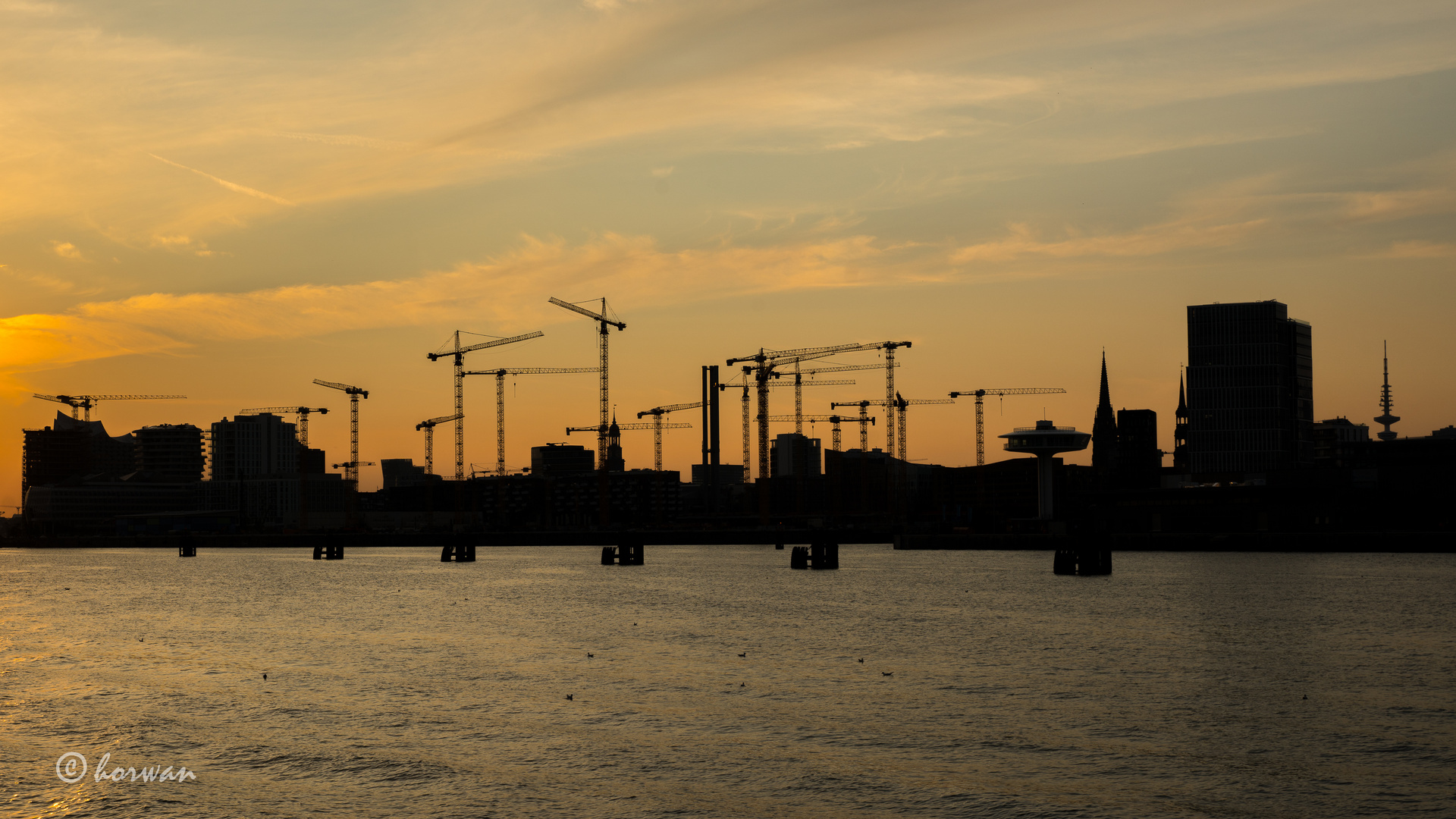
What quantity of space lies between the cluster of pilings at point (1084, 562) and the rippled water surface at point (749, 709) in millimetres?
41310

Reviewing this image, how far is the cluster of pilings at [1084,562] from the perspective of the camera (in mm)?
148250

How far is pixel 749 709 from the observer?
51312 mm

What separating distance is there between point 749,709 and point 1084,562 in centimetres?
10480

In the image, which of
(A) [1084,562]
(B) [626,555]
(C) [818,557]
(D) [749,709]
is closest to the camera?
(D) [749,709]

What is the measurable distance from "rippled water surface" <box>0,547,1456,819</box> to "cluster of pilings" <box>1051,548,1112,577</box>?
136 feet

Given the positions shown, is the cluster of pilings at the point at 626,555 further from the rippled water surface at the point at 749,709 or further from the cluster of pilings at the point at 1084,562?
the rippled water surface at the point at 749,709

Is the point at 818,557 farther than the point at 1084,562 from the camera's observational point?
Yes

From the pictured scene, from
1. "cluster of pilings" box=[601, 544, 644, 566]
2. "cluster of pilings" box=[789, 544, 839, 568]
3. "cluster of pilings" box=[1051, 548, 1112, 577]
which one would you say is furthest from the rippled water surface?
"cluster of pilings" box=[601, 544, 644, 566]

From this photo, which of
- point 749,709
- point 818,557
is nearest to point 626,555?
point 818,557

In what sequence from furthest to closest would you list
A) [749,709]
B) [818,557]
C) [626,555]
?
[626,555]
[818,557]
[749,709]

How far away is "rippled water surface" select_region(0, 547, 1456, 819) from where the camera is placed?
37594 millimetres

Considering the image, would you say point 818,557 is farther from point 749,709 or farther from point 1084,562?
point 749,709

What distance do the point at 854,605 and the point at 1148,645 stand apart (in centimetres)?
3513

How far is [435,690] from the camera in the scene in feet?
188
